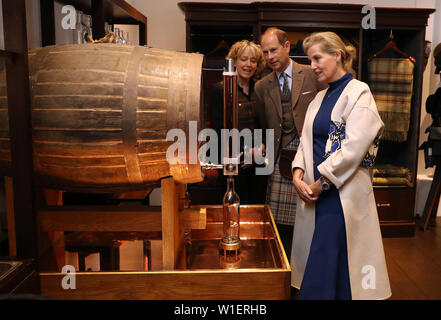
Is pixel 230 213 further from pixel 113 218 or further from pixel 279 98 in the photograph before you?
pixel 279 98

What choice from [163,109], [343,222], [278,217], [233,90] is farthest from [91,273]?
[278,217]

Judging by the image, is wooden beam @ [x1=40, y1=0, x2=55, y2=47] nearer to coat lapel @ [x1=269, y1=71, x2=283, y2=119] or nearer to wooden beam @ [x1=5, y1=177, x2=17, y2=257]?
wooden beam @ [x1=5, y1=177, x2=17, y2=257]

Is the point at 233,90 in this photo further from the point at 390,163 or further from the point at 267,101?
the point at 390,163

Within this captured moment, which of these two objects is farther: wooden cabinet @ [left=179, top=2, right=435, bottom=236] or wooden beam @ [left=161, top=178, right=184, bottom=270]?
wooden cabinet @ [left=179, top=2, right=435, bottom=236]

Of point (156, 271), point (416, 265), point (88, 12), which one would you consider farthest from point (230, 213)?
point (416, 265)

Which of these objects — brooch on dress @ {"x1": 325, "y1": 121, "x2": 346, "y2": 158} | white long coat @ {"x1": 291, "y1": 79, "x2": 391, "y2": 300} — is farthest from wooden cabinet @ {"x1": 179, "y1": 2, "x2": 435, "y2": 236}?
brooch on dress @ {"x1": 325, "y1": 121, "x2": 346, "y2": 158}

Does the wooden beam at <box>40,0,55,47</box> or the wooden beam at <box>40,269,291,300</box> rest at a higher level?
the wooden beam at <box>40,0,55,47</box>

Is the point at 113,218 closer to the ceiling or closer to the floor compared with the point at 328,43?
closer to the floor

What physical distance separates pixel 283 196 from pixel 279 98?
56 cm

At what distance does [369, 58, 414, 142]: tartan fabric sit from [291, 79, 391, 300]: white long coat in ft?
6.85

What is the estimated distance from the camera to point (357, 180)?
173 cm

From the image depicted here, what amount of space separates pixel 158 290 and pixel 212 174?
2352mm

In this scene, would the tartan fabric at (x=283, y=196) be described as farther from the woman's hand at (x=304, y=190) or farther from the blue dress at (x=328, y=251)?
the blue dress at (x=328, y=251)

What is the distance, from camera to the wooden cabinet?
3.32m
